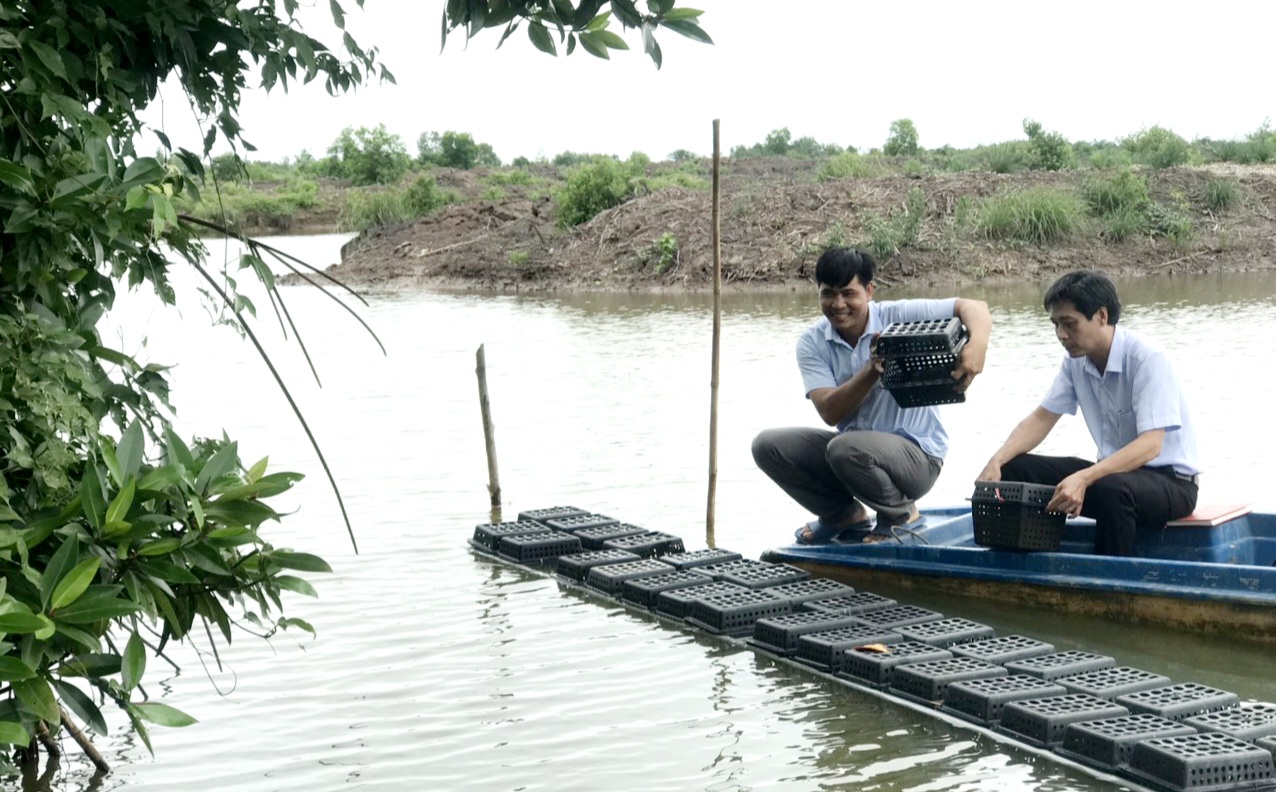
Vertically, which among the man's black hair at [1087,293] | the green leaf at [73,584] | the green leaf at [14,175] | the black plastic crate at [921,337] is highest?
the green leaf at [14,175]

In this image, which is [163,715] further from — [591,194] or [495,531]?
[591,194]

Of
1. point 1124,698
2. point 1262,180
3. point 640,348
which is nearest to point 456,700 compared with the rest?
point 1124,698

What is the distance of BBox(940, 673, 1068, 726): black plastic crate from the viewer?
5547 millimetres

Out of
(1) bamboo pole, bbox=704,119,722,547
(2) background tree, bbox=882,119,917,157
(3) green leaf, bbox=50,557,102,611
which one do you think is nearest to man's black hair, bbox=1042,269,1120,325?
(1) bamboo pole, bbox=704,119,722,547

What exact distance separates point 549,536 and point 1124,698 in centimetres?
420

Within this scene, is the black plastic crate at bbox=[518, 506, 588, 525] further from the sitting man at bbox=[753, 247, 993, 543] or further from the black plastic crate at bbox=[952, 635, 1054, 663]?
the black plastic crate at bbox=[952, 635, 1054, 663]

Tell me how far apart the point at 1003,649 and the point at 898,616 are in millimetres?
714

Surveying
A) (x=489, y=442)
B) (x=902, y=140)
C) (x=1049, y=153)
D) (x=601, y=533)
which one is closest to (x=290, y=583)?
(x=601, y=533)

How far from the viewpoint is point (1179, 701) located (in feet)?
17.8

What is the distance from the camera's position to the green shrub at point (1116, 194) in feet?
94.7

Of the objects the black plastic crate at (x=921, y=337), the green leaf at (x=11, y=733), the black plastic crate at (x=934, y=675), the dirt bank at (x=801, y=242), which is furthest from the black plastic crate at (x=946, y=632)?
the dirt bank at (x=801, y=242)

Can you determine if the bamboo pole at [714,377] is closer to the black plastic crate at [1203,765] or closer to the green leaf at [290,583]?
the black plastic crate at [1203,765]

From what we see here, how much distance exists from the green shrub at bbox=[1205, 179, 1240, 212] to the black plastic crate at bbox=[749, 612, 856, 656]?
2575 cm

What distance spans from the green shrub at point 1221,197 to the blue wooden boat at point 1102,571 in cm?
2448
